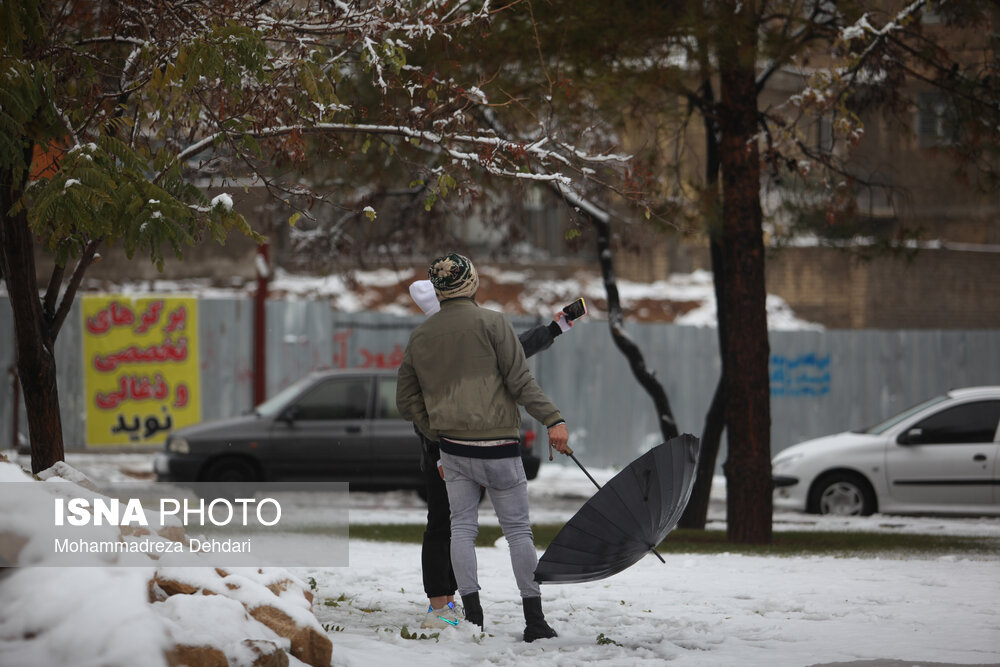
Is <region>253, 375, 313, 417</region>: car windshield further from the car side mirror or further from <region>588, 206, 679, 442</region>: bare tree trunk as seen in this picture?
<region>588, 206, 679, 442</region>: bare tree trunk

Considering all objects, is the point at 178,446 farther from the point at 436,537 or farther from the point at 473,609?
the point at 473,609

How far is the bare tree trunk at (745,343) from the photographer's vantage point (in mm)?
9883

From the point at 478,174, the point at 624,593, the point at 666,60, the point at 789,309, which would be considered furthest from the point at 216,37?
the point at 789,309

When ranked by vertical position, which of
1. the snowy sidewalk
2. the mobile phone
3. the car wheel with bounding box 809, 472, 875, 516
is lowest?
the car wheel with bounding box 809, 472, 875, 516

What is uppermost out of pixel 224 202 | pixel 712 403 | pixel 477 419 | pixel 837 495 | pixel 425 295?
pixel 224 202

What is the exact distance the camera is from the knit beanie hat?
5.94m

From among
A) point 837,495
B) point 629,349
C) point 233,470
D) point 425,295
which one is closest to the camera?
point 425,295

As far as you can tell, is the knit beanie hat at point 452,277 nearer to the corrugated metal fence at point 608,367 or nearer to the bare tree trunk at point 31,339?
the bare tree trunk at point 31,339

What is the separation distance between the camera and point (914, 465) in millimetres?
13102

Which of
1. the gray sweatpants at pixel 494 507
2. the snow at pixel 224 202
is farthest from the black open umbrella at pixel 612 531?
the snow at pixel 224 202

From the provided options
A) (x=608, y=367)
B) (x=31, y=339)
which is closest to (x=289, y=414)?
(x=608, y=367)

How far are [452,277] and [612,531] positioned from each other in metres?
1.44

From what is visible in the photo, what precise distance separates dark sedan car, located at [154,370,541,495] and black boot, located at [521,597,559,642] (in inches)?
306

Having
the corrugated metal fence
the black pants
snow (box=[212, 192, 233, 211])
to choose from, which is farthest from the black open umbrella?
the corrugated metal fence
